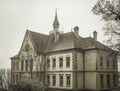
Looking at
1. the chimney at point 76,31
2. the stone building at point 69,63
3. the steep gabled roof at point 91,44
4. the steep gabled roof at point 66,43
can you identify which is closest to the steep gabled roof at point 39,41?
the stone building at point 69,63

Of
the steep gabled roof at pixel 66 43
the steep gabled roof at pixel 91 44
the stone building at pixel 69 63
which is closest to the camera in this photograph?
the stone building at pixel 69 63

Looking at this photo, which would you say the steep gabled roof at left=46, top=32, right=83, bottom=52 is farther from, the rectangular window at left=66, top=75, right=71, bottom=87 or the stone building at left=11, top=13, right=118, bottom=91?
the rectangular window at left=66, top=75, right=71, bottom=87

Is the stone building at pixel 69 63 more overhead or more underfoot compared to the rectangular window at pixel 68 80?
more overhead

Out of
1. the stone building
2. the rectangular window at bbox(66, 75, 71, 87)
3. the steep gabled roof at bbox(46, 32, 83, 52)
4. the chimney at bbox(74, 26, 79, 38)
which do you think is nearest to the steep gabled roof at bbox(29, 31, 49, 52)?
the stone building

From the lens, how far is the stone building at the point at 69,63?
38.7 metres

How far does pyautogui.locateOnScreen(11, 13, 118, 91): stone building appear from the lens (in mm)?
38656

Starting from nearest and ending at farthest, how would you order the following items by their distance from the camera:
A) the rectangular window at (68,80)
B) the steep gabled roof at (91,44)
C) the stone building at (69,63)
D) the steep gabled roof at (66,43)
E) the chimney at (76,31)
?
1. the stone building at (69,63)
2. the rectangular window at (68,80)
3. the steep gabled roof at (91,44)
4. the steep gabled roof at (66,43)
5. the chimney at (76,31)

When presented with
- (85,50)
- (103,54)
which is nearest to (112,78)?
(103,54)

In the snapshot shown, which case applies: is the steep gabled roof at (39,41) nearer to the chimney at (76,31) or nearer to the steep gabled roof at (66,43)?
the steep gabled roof at (66,43)

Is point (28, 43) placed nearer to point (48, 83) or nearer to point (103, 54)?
point (48, 83)

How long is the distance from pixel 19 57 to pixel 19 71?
11.7ft

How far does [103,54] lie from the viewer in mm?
40250

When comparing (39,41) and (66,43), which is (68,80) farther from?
(39,41)

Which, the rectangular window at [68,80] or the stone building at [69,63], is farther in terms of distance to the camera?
the rectangular window at [68,80]
